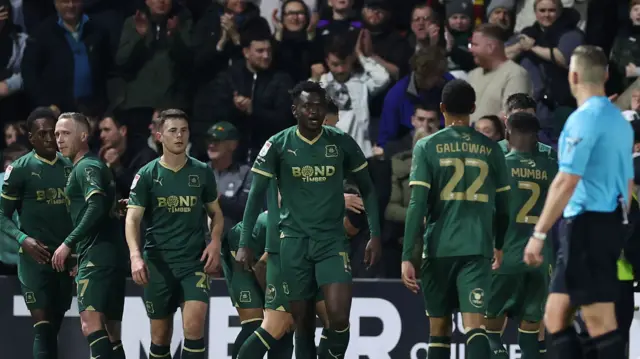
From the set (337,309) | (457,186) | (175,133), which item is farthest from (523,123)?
(175,133)

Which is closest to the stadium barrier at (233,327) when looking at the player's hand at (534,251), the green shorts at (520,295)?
the green shorts at (520,295)

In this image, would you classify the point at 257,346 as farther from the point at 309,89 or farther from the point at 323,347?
the point at 309,89

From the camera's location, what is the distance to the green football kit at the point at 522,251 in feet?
33.9

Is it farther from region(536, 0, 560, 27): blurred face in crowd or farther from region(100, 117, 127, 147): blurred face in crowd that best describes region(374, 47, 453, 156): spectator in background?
region(100, 117, 127, 147): blurred face in crowd

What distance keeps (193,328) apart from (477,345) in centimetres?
245

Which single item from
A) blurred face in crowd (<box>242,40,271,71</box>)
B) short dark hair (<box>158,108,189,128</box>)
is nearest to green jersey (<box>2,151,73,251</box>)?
short dark hair (<box>158,108,189,128</box>)

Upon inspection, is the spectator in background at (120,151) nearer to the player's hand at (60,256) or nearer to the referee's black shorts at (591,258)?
the player's hand at (60,256)

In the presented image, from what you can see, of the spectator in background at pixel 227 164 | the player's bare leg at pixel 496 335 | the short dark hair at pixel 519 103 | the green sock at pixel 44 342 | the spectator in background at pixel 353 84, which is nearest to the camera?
the player's bare leg at pixel 496 335

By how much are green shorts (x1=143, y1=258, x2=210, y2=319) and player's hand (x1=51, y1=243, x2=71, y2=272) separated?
Result: 764 mm

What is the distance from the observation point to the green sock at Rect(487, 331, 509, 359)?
33.0ft

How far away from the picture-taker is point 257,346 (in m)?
9.70

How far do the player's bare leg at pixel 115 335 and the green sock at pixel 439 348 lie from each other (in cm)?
315

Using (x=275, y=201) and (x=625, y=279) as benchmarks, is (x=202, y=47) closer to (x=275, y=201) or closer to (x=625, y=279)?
(x=275, y=201)

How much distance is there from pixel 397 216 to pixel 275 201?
9.67ft
